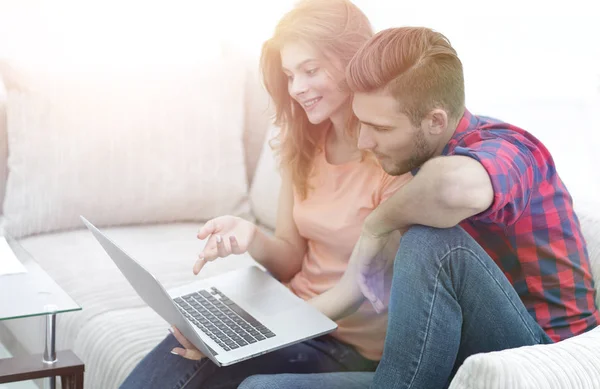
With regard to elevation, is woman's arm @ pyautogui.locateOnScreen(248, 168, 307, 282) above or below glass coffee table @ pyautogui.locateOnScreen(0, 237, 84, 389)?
above

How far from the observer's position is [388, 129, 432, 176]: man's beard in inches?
42.1

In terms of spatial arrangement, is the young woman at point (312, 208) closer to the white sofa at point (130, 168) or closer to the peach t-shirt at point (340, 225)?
the peach t-shirt at point (340, 225)

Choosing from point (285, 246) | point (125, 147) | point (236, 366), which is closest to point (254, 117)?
point (125, 147)

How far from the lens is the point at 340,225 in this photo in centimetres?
129

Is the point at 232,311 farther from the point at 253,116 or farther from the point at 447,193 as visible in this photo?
the point at 253,116

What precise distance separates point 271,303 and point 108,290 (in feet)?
1.56

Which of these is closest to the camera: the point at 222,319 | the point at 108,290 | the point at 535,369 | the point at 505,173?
the point at 535,369

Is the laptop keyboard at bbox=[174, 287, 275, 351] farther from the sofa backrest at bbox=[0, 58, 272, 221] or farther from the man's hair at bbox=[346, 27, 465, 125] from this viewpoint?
the sofa backrest at bbox=[0, 58, 272, 221]

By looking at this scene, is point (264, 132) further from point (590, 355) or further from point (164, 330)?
point (590, 355)

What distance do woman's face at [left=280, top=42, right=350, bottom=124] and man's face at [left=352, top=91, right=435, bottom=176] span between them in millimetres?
152

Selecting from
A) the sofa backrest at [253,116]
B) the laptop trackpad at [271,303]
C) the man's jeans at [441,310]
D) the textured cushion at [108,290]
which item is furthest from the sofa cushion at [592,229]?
the sofa backrest at [253,116]

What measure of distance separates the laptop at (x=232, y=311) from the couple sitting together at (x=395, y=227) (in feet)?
0.14

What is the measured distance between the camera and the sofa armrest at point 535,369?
82 centimetres

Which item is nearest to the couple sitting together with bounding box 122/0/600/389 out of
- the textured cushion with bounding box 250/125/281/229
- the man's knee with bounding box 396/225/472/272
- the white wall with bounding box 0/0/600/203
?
the man's knee with bounding box 396/225/472/272
